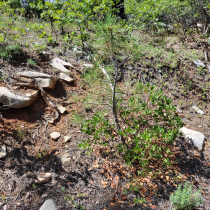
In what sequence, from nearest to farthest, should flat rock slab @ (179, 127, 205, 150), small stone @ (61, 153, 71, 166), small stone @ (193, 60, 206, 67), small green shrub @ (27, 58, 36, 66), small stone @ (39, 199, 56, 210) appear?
small stone @ (39, 199, 56, 210) < small stone @ (61, 153, 71, 166) < flat rock slab @ (179, 127, 205, 150) < small green shrub @ (27, 58, 36, 66) < small stone @ (193, 60, 206, 67)

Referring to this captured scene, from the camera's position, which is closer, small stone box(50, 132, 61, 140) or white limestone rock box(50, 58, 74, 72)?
small stone box(50, 132, 61, 140)

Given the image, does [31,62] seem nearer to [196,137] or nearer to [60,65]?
[60,65]

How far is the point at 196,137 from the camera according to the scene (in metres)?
3.33

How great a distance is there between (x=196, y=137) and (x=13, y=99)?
3.70 m

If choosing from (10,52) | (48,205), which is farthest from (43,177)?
(10,52)

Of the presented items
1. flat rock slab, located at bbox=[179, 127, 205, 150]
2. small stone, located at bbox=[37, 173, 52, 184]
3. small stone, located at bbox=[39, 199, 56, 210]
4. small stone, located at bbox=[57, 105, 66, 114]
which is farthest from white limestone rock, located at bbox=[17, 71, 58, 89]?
flat rock slab, located at bbox=[179, 127, 205, 150]

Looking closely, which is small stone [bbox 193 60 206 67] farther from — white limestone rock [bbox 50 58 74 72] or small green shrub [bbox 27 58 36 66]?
small green shrub [bbox 27 58 36 66]

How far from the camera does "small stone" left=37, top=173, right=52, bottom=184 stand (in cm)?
232

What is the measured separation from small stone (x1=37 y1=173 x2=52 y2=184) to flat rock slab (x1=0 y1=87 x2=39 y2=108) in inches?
53.8

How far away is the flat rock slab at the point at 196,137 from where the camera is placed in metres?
3.26

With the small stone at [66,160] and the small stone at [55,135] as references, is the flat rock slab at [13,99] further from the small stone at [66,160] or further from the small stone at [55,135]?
the small stone at [66,160]

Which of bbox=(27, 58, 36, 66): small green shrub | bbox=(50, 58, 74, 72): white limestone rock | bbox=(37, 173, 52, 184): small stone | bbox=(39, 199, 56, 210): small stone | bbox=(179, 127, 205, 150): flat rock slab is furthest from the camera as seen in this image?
bbox=(50, 58, 74, 72): white limestone rock

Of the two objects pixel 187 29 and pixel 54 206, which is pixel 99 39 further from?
pixel 187 29

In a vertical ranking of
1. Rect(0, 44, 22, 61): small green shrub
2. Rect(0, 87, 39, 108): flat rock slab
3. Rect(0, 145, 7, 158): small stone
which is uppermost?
Rect(0, 44, 22, 61): small green shrub
